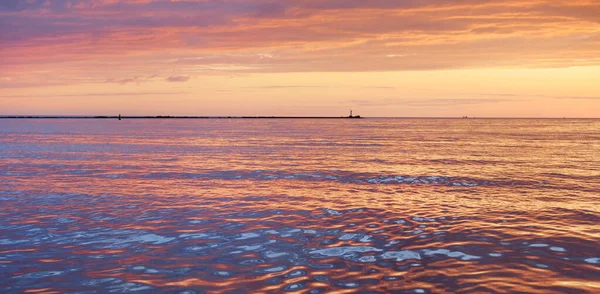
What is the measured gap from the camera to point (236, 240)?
12578 mm

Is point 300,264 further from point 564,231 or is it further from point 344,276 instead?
point 564,231

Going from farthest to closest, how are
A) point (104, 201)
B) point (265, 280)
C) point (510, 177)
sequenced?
point (510, 177)
point (104, 201)
point (265, 280)

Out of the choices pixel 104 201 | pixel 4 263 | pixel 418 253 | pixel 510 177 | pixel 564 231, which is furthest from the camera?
pixel 510 177

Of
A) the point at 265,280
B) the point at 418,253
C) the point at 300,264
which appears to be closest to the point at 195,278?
the point at 265,280

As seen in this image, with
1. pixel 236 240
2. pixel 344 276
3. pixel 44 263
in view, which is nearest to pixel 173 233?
pixel 236 240

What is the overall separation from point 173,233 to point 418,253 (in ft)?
22.9

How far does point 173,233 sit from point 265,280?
497 centimetres

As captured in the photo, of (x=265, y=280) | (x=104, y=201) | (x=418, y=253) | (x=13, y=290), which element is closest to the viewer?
(x=13, y=290)

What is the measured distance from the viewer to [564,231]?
1348cm

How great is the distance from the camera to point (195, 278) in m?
9.51

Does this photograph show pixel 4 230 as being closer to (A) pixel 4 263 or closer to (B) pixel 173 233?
(A) pixel 4 263

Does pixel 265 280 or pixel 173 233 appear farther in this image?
pixel 173 233

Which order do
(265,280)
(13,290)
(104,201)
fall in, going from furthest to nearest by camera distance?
(104,201) → (265,280) → (13,290)

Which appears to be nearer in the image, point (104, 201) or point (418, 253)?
point (418, 253)
